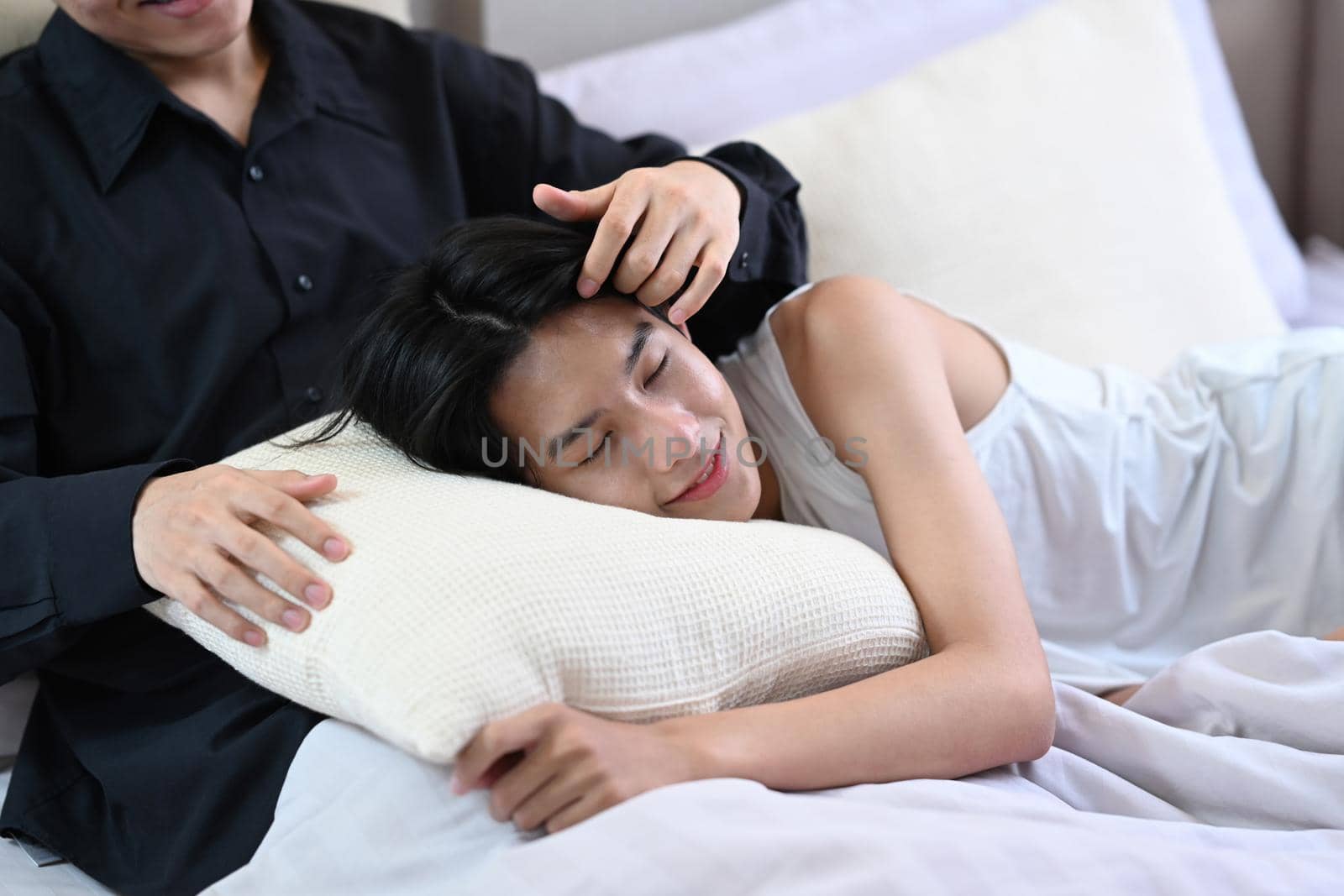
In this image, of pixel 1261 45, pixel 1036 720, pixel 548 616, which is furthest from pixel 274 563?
pixel 1261 45

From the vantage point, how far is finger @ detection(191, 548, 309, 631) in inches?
31.0

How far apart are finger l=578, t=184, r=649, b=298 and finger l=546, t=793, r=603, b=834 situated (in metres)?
0.42

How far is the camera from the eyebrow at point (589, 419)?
94cm

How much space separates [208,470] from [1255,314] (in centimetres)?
126

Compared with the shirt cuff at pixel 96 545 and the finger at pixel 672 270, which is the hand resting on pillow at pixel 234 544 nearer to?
the shirt cuff at pixel 96 545

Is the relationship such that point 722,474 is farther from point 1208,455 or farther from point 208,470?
point 1208,455

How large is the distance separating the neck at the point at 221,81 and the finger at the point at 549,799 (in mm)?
807

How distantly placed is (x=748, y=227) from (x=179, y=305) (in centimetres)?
56

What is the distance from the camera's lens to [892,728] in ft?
2.66

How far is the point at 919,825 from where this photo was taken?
0.72 meters

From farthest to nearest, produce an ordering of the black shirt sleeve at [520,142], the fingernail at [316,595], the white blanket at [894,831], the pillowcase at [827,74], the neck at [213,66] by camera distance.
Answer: the pillowcase at [827,74] < the black shirt sleeve at [520,142] < the neck at [213,66] < the fingernail at [316,595] < the white blanket at [894,831]

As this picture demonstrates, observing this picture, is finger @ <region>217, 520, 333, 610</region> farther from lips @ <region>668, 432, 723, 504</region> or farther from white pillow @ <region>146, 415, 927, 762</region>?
Answer: lips @ <region>668, 432, 723, 504</region>

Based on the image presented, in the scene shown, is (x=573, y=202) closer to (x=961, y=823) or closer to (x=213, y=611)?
(x=213, y=611)

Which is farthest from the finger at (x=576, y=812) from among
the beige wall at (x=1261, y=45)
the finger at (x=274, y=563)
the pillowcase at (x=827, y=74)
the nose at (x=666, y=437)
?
the beige wall at (x=1261, y=45)
